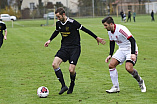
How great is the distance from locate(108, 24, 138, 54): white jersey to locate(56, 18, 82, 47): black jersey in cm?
91

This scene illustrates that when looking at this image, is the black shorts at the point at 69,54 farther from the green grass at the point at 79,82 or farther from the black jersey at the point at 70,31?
the green grass at the point at 79,82

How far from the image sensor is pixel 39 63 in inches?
614

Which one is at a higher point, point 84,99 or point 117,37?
point 117,37

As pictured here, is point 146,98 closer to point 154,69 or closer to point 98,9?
point 154,69

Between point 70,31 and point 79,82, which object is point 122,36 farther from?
point 79,82

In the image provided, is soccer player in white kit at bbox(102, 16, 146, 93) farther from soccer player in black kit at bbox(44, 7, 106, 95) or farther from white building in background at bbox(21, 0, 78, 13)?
white building in background at bbox(21, 0, 78, 13)

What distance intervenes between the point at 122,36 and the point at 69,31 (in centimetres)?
135

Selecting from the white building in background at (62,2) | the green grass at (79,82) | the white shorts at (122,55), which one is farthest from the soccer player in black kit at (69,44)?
the white building in background at (62,2)

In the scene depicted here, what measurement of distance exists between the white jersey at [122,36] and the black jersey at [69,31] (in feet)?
2.98

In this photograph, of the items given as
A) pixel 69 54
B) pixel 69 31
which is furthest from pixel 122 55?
pixel 69 31

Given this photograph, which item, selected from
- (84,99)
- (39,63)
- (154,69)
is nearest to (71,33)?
(84,99)

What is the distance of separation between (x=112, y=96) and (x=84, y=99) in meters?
0.73

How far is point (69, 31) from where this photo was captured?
9.01 m

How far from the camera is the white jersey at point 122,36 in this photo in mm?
8578
